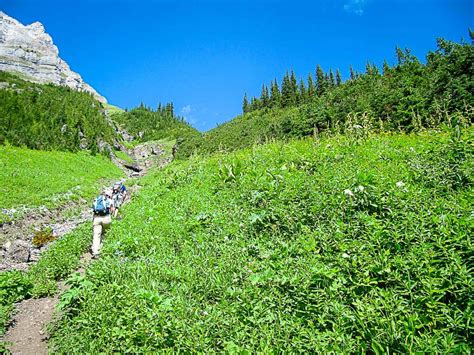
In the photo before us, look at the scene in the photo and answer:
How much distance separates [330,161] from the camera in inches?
328

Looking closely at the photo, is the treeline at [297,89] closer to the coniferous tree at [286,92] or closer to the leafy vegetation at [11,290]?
the coniferous tree at [286,92]

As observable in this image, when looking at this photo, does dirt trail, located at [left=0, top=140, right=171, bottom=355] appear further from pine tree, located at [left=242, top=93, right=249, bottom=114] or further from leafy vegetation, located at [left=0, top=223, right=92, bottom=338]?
pine tree, located at [left=242, top=93, right=249, bottom=114]

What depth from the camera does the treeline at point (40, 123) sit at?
31.7 meters

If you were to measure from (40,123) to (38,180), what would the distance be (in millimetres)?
21232

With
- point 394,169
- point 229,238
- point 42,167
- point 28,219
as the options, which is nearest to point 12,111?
point 42,167

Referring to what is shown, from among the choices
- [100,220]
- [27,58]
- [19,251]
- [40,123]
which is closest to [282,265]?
[100,220]

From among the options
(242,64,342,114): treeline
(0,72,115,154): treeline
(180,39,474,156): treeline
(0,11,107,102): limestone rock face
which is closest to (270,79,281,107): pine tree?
(242,64,342,114): treeline

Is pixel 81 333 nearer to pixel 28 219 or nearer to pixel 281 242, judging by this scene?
pixel 281 242

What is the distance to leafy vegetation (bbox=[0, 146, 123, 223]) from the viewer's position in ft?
54.7

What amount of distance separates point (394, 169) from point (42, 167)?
2837 centimetres

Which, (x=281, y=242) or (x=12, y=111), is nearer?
(x=281, y=242)

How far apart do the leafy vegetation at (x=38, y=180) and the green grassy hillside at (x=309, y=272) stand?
11.9 meters

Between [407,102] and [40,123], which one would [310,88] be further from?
[40,123]

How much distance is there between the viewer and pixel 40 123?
37.7 metres
